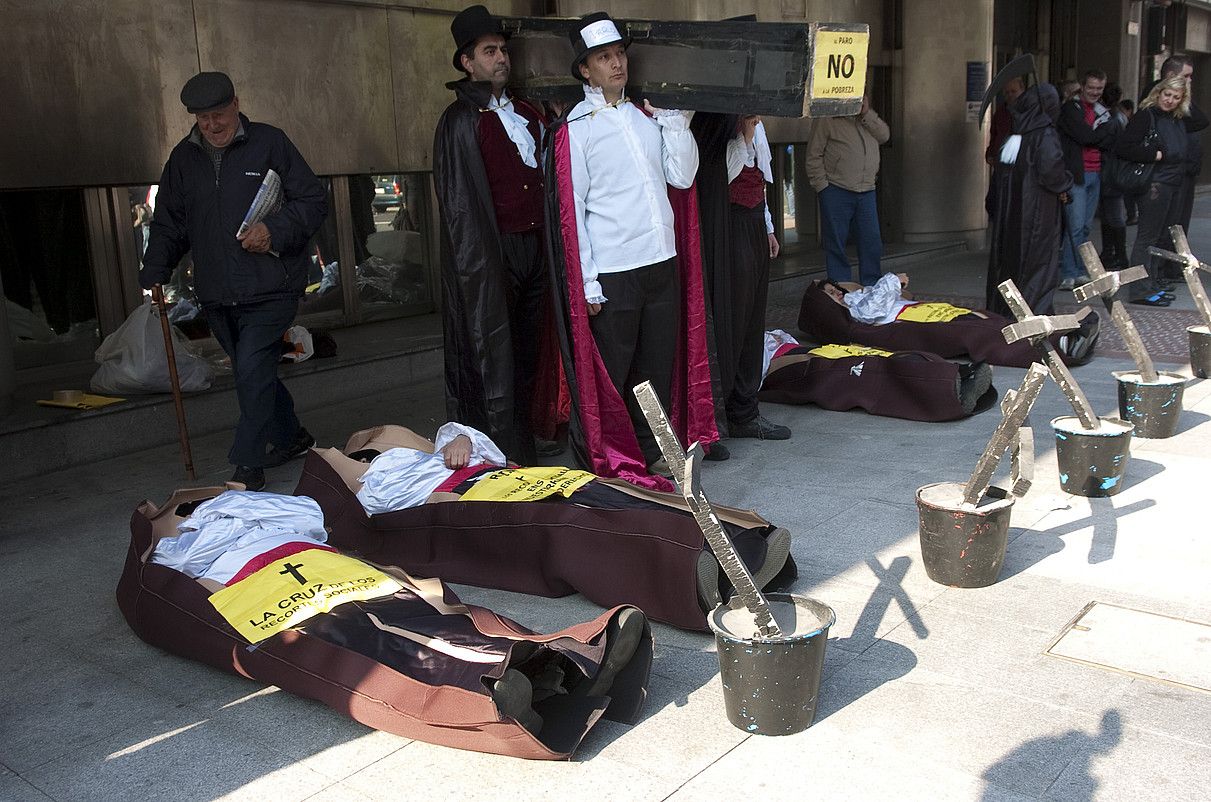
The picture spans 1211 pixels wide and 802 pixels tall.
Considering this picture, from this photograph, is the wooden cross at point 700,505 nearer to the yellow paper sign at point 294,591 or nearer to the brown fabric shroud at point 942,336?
the yellow paper sign at point 294,591

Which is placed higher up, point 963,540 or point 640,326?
point 640,326

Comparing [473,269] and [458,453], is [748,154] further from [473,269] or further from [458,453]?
[458,453]

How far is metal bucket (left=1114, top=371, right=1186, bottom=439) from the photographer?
5086 mm

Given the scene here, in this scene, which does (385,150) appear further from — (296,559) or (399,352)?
(296,559)

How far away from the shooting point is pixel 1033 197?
7410mm

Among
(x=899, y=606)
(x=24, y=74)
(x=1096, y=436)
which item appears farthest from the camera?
(x=24, y=74)

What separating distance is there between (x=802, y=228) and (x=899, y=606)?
31.3 feet

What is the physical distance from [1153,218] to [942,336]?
2.98 metres

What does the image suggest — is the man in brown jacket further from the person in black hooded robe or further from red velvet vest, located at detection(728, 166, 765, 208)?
red velvet vest, located at detection(728, 166, 765, 208)

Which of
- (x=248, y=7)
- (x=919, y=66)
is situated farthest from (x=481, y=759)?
(x=919, y=66)

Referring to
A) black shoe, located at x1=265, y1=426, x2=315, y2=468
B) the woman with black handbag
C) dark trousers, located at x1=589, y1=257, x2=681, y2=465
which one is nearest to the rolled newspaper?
black shoe, located at x1=265, y1=426, x2=315, y2=468

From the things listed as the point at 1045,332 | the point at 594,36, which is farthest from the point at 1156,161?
the point at 594,36

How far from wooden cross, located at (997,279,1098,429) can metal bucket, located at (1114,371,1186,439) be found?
0.83 meters

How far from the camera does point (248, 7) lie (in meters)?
7.09
